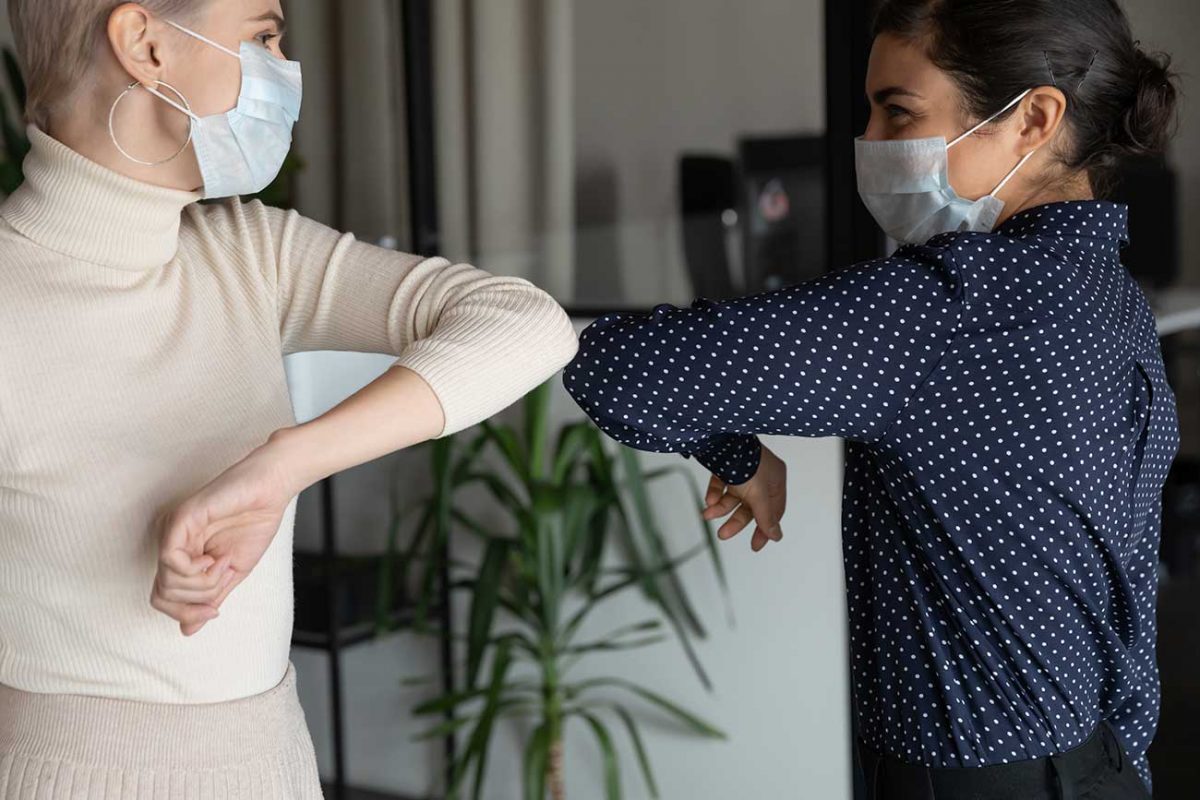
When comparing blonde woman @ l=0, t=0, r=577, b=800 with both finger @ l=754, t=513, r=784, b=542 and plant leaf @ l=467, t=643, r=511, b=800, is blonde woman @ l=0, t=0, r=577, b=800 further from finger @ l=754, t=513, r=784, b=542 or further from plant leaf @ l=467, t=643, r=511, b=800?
plant leaf @ l=467, t=643, r=511, b=800

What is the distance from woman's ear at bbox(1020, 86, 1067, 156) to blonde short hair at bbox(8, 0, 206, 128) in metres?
0.73

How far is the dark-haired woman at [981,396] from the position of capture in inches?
45.1

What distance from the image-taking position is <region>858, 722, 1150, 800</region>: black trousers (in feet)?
4.05

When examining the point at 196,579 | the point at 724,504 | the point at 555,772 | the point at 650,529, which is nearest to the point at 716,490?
the point at 724,504

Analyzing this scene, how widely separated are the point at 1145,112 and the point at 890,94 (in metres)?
0.24

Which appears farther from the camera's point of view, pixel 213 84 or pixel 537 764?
pixel 537 764

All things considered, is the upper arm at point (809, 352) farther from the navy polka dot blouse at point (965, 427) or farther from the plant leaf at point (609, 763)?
the plant leaf at point (609, 763)

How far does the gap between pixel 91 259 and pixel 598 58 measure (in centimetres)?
198

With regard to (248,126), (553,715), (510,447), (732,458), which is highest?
(248,126)

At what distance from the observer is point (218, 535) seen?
0.92 metres

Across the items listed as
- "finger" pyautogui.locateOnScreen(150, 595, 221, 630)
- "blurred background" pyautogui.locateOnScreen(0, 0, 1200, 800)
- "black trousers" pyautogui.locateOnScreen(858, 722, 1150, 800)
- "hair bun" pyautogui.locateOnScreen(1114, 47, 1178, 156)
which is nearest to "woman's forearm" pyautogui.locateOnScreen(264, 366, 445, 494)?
"finger" pyautogui.locateOnScreen(150, 595, 221, 630)

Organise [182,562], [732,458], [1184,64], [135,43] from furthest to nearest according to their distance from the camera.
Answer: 1. [1184,64]
2. [732,458]
3. [135,43]
4. [182,562]

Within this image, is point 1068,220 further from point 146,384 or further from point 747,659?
point 747,659

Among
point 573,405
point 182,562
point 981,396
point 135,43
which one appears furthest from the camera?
point 573,405
